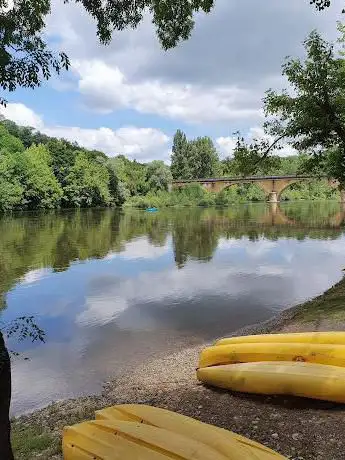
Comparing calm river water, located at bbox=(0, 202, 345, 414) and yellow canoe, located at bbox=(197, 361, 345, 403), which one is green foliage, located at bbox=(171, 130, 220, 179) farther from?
yellow canoe, located at bbox=(197, 361, 345, 403)

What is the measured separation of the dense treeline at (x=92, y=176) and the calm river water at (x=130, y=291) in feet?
90.7

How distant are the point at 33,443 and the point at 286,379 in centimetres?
431

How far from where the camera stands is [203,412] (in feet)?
25.5

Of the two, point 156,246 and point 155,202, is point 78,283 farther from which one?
point 155,202

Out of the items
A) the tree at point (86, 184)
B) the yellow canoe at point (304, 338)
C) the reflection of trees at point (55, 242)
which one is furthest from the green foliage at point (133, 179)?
the yellow canoe at point (304, 338)

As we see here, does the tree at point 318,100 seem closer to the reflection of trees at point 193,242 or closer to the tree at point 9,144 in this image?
the reflection of trees at point 193,242

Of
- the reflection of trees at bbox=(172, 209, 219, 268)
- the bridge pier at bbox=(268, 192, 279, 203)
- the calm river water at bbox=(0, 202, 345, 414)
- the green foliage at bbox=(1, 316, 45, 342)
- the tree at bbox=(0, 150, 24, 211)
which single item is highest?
the tree at bbox=(0, 150, 24, 211)

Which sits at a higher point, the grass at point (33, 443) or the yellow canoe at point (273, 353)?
the yellow canoe at point (273, 353)

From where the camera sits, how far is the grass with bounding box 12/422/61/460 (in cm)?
699

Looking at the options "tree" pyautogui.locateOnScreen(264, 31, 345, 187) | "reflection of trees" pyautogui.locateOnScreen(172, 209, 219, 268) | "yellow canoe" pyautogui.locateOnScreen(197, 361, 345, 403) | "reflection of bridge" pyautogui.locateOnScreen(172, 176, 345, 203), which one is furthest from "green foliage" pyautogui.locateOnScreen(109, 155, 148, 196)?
"yellow canoe" pyautogui.locateOnScreen(197, 361, 345, 403)

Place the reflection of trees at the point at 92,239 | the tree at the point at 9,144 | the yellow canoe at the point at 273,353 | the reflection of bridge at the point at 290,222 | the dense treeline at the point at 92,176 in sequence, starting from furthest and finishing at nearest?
the dense treeline at the point at 92,176
the tree at the point at 9,144
the reflection of bridge at the point at 290,222
the reflection of trees at the point at 92,239
the yellow canoe at the point at 273,353

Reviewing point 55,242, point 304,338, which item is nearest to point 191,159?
point 55,242

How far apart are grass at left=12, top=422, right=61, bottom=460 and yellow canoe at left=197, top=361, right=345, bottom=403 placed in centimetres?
315

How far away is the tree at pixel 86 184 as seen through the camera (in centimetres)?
8831
